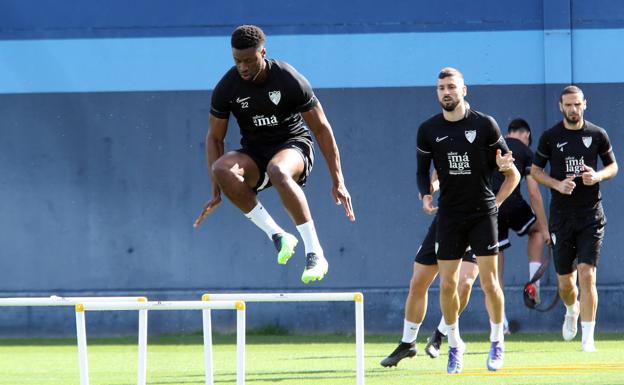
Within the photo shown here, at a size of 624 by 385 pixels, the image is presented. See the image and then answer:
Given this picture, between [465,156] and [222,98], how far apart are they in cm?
215

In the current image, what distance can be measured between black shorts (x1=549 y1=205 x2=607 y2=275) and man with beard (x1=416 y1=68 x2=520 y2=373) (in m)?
1.82

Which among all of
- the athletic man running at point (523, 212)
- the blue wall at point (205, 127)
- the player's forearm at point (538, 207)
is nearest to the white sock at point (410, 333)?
the athletic man running at point (523, 212)

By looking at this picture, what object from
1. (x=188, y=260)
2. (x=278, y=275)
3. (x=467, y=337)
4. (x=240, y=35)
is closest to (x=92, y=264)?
(x=188, y=260)

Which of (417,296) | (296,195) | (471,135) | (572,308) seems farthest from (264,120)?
(572,308)

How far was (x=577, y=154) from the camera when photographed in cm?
1125

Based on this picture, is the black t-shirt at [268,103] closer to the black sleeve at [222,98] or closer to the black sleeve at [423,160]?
the black sleeve at [222,98]

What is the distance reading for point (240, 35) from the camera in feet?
26.0

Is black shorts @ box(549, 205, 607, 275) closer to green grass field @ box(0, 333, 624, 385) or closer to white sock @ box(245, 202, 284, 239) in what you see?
green grass field @ box(0, 333, 624, 385)

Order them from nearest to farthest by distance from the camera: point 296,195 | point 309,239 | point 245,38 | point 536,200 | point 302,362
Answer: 1. point 245,38
2. point 296,195
3. point 309,239
4. point 302,362
5. point 536,200

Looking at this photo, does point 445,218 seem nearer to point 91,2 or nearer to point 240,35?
point 240,35

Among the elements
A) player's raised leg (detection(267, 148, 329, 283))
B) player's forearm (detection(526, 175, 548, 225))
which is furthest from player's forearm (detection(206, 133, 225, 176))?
player's forearm (detection(526, 175, 548, 225))

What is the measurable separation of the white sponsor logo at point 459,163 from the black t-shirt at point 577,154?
6.66ft

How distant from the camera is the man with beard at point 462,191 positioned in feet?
31.3

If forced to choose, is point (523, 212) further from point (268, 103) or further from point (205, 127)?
point (268, 103)
